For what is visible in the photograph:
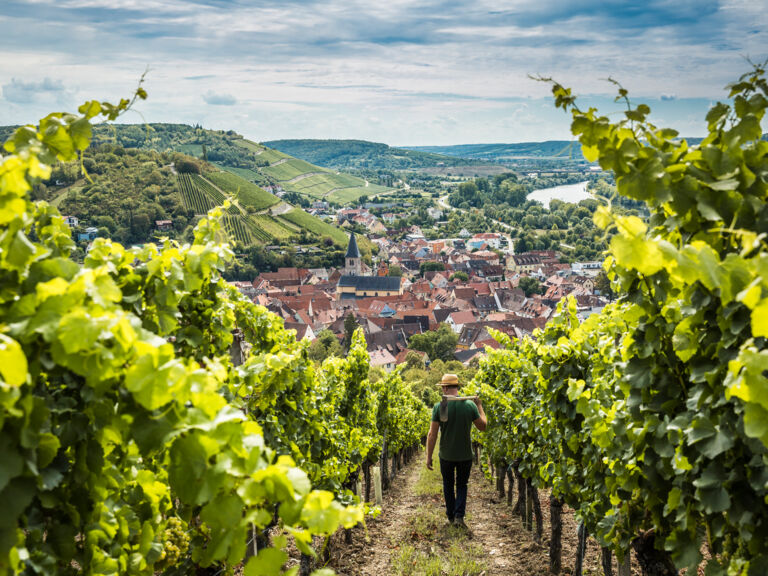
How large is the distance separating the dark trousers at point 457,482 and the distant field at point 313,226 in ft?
384

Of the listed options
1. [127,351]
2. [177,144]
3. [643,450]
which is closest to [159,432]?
[127,351]

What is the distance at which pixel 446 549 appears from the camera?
7.55 meters

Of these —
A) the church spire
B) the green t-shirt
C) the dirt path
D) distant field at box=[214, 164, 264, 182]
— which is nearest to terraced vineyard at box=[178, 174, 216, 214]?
the church spire

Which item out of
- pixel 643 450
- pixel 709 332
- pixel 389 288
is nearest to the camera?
pixel 709 332

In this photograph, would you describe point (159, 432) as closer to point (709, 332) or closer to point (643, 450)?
point (709, 332)

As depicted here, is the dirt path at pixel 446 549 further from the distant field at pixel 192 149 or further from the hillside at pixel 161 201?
the distant field at pixel 192 149

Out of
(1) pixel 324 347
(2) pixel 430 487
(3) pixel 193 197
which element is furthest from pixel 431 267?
(2) pixel 430 487

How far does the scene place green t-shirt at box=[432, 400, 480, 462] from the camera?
7.52 metres

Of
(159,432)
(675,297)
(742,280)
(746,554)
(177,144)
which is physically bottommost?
(746,554)

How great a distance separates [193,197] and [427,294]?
159ft

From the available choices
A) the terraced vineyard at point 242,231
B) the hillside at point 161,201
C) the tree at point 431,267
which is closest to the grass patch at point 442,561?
the hillside at point 161,201

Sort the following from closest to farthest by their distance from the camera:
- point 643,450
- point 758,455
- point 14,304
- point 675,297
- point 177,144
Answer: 1. point 14,304
2. point 758,455
3. point 675,297
4. point 643,450
5. point 177,144

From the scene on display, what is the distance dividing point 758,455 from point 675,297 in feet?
2.87

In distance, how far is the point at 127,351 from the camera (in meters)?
1.79
